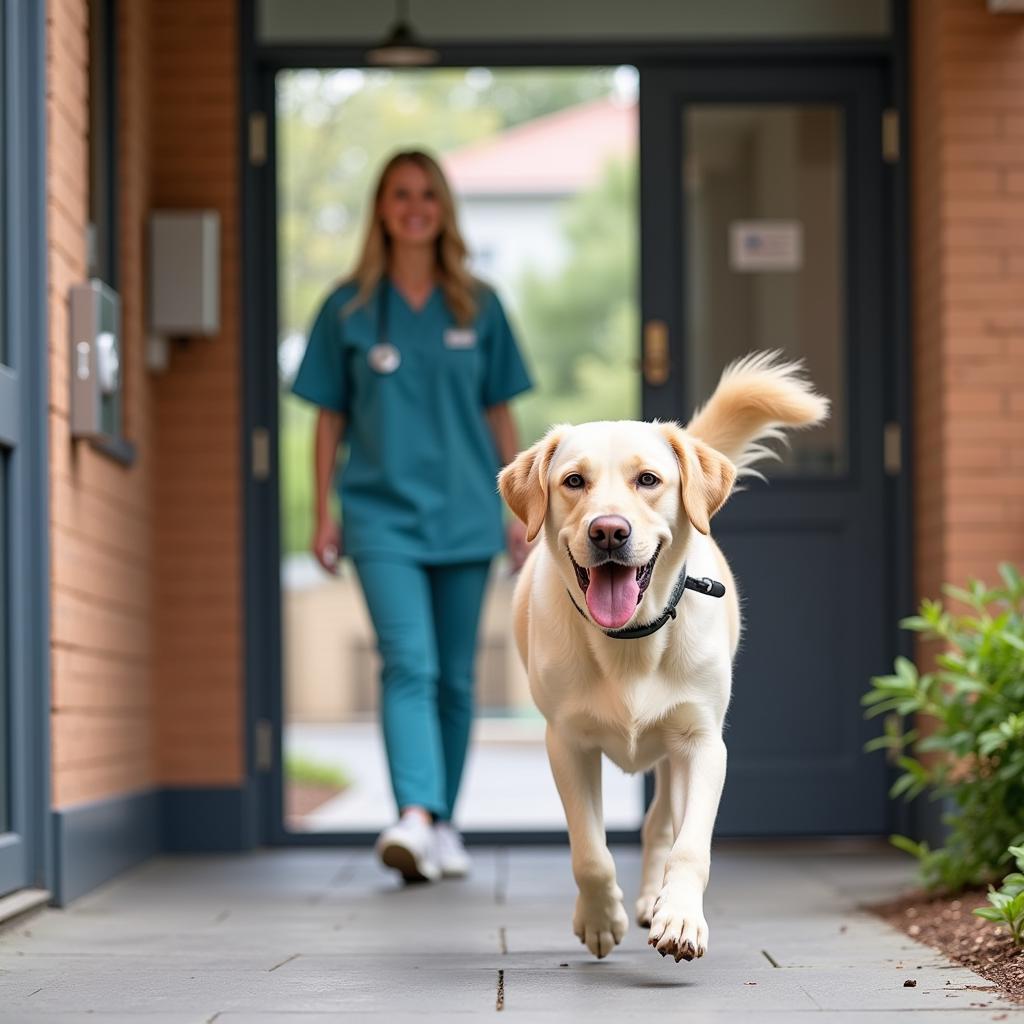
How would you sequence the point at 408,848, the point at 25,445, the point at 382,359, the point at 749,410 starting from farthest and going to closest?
1. the point at 382,359
2. the point at 408,848
3. the point at 25,445
4. the point at 749,410

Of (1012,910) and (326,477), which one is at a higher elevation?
(326,477)

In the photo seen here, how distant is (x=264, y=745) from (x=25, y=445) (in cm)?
218

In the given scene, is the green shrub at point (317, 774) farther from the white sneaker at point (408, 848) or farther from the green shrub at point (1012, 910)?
the green shrub at point (1012, 910)

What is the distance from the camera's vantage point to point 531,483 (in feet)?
10.8

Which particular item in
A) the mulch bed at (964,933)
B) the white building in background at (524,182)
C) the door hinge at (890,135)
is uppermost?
the white building in background at (524,182)

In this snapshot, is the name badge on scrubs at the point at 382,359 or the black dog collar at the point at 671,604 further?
the name badge on scrubs at the point at 382,359

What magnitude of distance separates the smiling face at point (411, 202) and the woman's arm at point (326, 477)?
2.01 ft

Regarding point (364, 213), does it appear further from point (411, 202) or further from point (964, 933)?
point (964, 933)

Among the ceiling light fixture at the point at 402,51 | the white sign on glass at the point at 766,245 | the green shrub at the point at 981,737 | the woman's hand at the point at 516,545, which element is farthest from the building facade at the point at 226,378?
the green shrub at the point at 981,737

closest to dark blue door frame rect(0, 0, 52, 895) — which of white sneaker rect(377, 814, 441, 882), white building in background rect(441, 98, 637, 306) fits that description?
white sneaker rect(377, 814, 441, 882)

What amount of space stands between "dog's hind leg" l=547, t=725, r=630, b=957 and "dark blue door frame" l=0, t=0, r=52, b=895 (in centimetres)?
156

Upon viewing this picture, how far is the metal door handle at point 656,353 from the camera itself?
250 inches

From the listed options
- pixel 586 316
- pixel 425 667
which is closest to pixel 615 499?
pixel 425 667

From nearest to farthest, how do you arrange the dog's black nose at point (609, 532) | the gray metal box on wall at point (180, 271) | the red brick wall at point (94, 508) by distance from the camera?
the dog's black nose at point (609, 532)
the red brick wall at point (94, 508)
the gray metal box on wall at point (180, 271)
